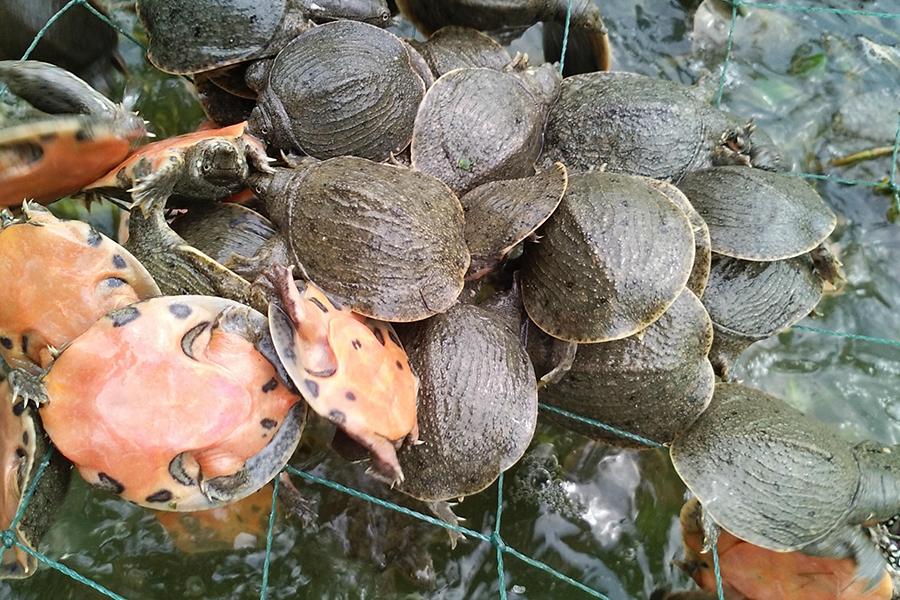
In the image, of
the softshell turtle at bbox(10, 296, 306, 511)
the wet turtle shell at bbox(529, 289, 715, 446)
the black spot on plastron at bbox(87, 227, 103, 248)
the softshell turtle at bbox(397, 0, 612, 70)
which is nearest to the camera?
the softshell turtle at bbox(10, 296, 306, 511)

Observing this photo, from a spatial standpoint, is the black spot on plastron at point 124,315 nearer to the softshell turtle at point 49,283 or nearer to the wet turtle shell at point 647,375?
the softshell turtle at point 49,283

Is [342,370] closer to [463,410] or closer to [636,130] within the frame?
[463,410]

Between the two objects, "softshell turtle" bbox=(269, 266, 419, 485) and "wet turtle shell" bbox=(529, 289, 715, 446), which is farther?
"wet turtle shell" bbox=(529, 289, 715, 446)

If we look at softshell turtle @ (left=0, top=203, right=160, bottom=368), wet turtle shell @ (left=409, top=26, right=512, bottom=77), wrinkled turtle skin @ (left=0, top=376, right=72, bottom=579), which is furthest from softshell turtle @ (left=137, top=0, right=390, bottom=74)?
wrinkled turtle skin @ (left=0, top=376, right=72, bottom=579)

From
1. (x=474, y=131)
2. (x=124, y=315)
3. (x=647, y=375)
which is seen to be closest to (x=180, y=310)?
(x=124, y=315)

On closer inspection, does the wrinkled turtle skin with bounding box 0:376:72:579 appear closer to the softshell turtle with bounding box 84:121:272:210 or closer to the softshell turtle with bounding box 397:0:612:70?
the softshell turtle with bounding box 84:121:272:210

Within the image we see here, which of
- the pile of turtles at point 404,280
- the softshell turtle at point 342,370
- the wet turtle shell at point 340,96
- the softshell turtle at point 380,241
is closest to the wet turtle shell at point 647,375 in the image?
the pile of turtles at point 404,280
